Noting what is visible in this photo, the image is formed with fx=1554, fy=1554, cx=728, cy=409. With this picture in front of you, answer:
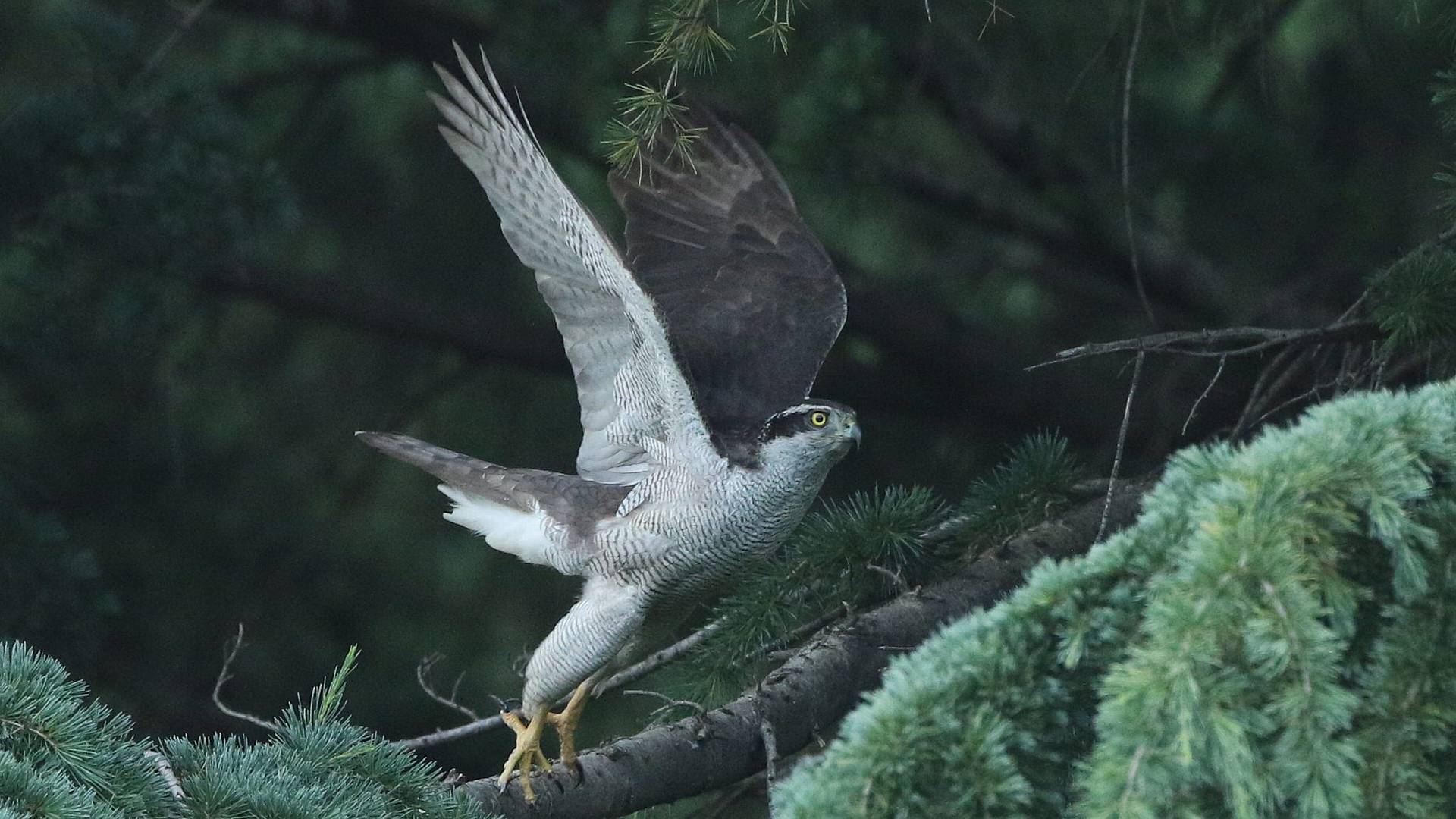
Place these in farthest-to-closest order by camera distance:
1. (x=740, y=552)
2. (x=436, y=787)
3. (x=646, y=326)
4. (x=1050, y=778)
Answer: (x=740, y=552)
(x=646, y=326)
(x=436, y=787)
(x=1050, y=778)

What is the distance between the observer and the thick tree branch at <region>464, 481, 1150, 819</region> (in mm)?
2980

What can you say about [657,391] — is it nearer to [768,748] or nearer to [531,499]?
[531,499]

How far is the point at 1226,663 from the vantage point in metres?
1.58

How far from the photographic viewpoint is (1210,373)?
548 centimetres

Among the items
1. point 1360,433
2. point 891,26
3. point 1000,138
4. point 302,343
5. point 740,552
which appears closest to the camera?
point 1360,433

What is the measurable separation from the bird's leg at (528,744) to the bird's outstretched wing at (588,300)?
2.03 ft

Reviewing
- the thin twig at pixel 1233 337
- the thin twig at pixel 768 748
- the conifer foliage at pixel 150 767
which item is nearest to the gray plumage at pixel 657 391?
the thin twig at pixel 768 748

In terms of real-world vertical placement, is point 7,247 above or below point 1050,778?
above

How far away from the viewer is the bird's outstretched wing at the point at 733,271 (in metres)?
3.96

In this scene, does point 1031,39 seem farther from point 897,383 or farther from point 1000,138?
point 897,383

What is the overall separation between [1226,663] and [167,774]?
4.44 ft

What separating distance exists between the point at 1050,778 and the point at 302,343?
6.86 metres

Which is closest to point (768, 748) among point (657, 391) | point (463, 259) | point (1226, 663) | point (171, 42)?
point (657, 391)

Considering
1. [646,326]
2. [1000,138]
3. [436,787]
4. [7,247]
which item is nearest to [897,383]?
[1000,138]
